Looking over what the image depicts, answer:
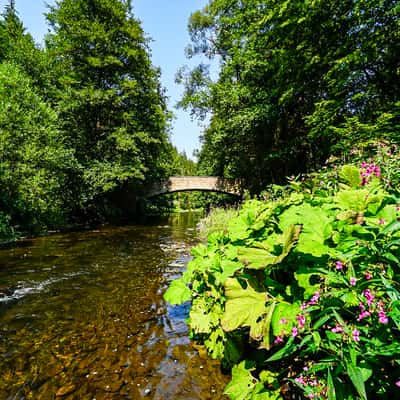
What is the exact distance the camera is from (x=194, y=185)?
21266mm

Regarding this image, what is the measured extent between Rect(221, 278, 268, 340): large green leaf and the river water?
96 cm

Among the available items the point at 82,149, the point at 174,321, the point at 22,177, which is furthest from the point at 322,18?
the point at 82,149

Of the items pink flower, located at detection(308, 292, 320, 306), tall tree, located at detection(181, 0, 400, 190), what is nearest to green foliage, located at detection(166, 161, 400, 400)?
pink flower, located at detection(308, 292, 320, 306)

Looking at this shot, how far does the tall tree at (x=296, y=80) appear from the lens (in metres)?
8.08

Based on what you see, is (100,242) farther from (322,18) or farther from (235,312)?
(322,18)

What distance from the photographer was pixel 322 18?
358 inches

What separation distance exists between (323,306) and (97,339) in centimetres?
255

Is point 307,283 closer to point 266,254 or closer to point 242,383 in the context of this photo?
point 266,254

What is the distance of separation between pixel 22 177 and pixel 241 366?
12.0 meters

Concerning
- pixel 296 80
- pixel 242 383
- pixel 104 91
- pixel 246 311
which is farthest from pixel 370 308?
pixel 104 91

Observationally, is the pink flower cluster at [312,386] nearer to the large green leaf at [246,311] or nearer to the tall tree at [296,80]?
the large green leaf at [246,311]

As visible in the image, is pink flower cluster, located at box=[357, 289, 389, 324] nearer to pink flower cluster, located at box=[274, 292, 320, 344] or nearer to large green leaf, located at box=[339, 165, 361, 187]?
pink flower cluster, located at box=[274, 292, 320, 344]

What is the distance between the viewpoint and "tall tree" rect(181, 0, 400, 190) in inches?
318

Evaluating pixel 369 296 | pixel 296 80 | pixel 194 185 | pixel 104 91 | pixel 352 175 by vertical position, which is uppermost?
pixel 104 91
